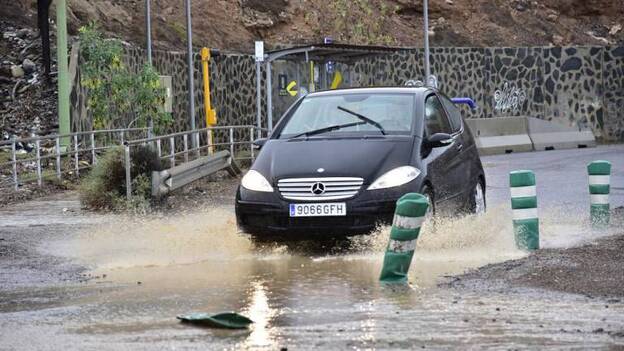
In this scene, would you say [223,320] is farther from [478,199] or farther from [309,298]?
[478,199]

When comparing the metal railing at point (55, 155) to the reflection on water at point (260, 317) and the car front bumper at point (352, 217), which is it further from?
the reflection on water at point (260, 317)

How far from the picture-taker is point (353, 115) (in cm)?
1424

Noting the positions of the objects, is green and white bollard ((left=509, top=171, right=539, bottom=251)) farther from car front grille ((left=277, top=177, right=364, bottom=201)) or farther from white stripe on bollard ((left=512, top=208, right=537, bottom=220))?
car front grille ((left=277, top=177, right=364, bottom=201))

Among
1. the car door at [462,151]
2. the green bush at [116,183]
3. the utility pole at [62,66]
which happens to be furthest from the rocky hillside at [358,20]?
the car door at [462,151]

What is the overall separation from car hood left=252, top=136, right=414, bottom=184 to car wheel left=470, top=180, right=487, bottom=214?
161cm

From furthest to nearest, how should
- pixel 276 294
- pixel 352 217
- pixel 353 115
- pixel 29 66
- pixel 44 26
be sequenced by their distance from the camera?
pixel 29 66 → pixel 44 26 → pixel 353 115 → pixel 352 217 → pixel 276 294

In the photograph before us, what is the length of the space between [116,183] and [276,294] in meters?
10.0

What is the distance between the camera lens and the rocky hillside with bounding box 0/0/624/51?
4706 cm

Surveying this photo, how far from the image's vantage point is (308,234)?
1291cm

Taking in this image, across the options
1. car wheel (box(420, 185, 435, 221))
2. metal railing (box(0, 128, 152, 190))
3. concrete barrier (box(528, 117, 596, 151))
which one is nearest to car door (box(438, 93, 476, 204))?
car wheel (box(420, 185, 435, 221))

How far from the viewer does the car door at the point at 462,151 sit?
573 inches

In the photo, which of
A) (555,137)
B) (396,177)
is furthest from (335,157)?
(555,137)

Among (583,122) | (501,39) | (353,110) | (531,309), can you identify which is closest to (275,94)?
(583,122)

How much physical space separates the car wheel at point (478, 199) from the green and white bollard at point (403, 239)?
421 cm
